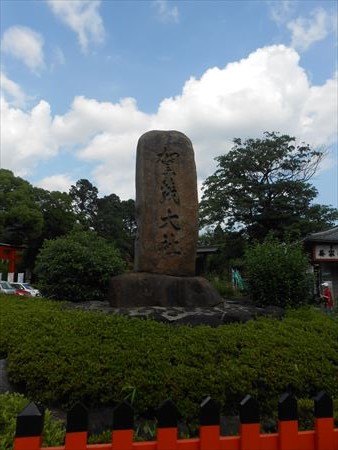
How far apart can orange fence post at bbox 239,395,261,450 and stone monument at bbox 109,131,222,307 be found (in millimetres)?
4718

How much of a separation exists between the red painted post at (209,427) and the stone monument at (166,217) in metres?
4.76

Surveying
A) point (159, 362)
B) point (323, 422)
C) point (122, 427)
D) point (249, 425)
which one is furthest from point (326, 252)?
point (122, 427)

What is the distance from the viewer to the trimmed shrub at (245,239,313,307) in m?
8.28

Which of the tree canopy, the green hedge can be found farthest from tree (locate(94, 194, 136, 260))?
the green hedge

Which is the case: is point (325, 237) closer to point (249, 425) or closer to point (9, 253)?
point (249, 425)

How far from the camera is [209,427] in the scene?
226 cm

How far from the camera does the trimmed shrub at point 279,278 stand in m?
8.28

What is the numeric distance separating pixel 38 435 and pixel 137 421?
1785mm

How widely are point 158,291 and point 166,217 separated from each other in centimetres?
139

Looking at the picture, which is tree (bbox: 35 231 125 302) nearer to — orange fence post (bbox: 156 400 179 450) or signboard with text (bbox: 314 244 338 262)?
orange fence post (bbox: 156 400 179 450)

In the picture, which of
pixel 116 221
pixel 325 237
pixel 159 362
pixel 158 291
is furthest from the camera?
pixel 116 221

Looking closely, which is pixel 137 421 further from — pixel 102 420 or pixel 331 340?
pixel 331 340

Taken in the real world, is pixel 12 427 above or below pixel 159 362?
below

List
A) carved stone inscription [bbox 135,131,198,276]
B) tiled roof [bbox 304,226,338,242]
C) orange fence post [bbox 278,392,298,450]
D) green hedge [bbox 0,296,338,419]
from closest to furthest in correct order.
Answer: orange fence post [bbox 278,392,298,450], green hedge [bbox 0,296,338,419], carved stone inscription [bbox 135,131,198,276], tiled roof [bbox 304,226,338,242]
